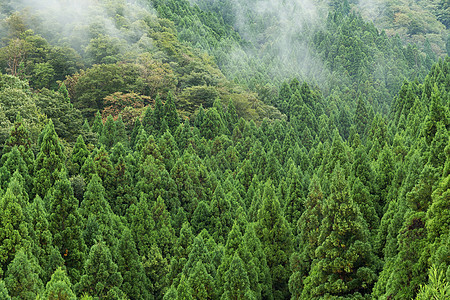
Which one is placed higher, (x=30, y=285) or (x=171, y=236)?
(x=30, y=285)

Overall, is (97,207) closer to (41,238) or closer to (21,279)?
(41,238)

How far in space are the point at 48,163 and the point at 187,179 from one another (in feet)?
25.9

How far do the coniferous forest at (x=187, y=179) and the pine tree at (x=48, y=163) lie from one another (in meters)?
0.08

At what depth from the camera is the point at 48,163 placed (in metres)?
25.6

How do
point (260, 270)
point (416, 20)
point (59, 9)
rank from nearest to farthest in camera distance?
point (260, 270) < point (59, 9) < point (416, 20)

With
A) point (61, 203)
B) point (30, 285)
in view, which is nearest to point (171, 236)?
point (61, 203)

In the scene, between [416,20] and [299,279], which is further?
[416,20]

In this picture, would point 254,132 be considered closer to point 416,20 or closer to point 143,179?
point 143,179

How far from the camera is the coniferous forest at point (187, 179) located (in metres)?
18.7

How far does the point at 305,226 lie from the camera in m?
22.9

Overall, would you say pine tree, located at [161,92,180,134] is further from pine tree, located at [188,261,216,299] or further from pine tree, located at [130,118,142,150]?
pine tree, located at [188,261,216,299]

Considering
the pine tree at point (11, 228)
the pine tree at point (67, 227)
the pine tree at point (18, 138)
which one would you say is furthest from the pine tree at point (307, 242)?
the pine tree at point (18, 138)

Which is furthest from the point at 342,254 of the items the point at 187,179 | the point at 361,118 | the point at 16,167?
the point at 361,118

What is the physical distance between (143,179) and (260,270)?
Answer: 8863 millimetres
